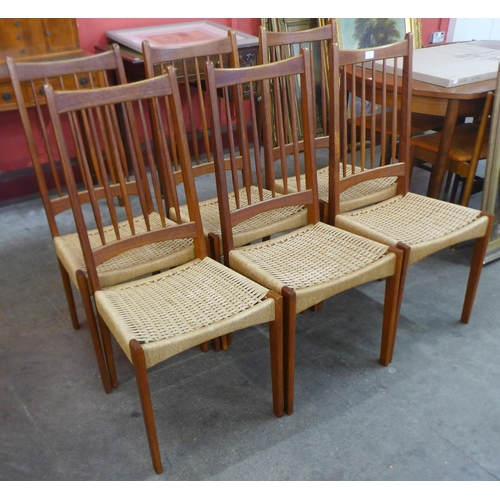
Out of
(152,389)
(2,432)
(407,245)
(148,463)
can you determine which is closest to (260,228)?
(407,245)

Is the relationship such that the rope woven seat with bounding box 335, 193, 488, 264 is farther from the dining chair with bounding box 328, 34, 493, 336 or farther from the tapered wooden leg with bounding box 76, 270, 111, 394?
the tapered wooden leg with bounding box 76, 270, 111, 394

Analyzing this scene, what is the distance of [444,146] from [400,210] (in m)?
0.56

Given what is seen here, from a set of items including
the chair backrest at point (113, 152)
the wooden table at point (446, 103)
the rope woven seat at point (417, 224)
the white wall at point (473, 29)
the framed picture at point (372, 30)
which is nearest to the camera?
the chair backrest at point (113, 152)

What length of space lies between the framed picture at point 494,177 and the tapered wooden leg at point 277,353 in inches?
47.3

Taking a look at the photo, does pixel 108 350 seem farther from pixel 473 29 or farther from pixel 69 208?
pixel 473 29

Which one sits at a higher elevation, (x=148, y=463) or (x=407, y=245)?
(x=407, y=245)

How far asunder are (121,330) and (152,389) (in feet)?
1.59

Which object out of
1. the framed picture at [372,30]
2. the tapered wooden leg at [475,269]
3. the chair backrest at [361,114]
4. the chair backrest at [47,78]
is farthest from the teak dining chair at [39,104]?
the framed picture at [372,30]

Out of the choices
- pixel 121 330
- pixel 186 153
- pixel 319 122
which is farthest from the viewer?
pixel 319 122

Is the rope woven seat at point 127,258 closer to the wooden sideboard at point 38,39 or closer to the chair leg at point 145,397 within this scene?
the chair leg at point 145,397

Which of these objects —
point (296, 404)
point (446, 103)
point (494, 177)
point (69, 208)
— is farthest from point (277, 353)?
point (446, 103)

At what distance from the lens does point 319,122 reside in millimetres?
3727

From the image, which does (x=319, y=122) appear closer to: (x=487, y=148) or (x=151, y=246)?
(x=487, y=148)

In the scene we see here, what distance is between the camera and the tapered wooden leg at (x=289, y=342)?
4.57 feet
